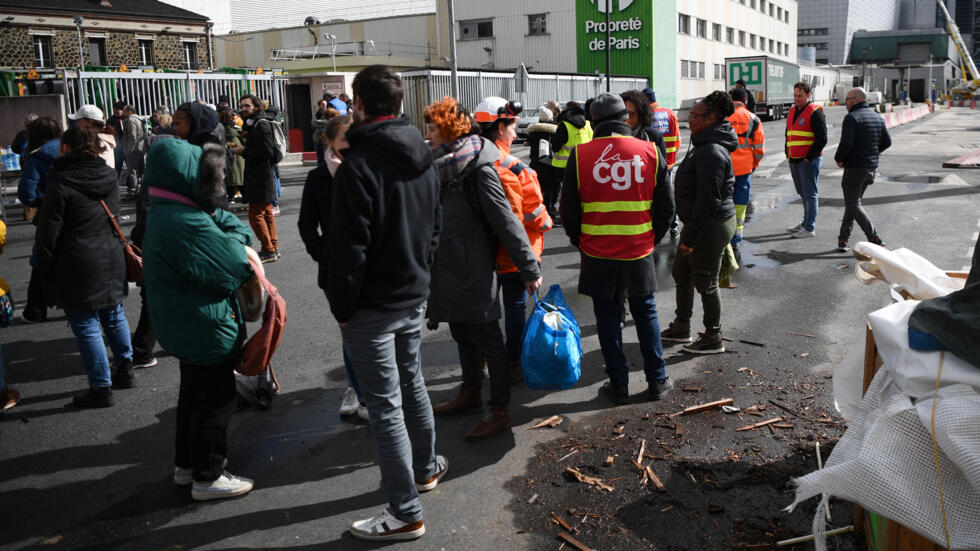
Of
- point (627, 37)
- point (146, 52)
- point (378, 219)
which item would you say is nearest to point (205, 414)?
point (378, 219)

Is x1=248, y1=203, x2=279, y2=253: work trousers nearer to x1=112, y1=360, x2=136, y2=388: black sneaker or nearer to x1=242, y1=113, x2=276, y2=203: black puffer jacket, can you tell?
x1=242, y1=113, x2=276, y2=203: black puffer jacket

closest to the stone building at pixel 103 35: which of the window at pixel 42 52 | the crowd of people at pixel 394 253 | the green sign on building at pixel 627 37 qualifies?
the window at pixel 42 52

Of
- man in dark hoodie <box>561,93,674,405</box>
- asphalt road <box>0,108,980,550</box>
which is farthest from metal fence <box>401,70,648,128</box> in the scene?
man in dark hoodie <box>561,93,674,405</box>

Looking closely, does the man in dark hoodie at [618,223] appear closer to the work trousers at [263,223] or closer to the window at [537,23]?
the work trousers at [263,223]

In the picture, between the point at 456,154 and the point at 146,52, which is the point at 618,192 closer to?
the point at 456,154

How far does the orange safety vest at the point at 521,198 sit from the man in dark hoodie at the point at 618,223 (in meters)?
0.23

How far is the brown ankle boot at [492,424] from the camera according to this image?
4438 millimetres

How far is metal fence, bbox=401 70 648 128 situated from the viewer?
2864 cm

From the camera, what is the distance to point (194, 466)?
3.85 metres

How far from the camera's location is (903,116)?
4019 centimetres

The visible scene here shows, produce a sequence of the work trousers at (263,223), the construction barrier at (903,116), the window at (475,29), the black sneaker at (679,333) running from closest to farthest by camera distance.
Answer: the black sneaker at (679,333) < the work trousers at (263,223) < the construction barrier at (903,116) < the window at (475,29)

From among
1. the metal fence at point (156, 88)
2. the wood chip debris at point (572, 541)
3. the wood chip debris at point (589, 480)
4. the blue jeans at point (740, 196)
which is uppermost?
the metal fence at point (156, 88)

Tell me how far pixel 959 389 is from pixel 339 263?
229 cm

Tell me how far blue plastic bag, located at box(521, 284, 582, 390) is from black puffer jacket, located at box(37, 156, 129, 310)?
2845 mm
